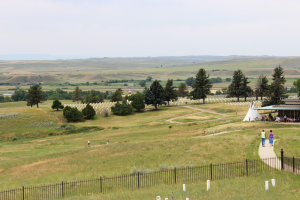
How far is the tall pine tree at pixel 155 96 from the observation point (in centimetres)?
8388

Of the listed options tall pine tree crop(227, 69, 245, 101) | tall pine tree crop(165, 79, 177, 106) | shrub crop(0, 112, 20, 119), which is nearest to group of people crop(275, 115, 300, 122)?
tall pine tree crop(165, 79, 177, 106)

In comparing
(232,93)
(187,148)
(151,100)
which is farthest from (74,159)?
(232,93)

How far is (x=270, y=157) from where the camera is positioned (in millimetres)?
22625

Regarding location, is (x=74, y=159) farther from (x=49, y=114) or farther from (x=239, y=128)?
(x=49, y=114)

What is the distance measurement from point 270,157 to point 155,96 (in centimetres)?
6294

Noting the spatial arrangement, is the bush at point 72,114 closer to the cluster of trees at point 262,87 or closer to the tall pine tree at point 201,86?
the tall pine tree at point 201,86

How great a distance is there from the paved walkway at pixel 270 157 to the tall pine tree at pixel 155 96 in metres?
57.4

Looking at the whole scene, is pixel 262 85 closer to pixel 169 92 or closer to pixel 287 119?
pixel 169 92

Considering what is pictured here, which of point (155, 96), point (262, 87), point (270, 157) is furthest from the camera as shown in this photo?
point (262, 87)

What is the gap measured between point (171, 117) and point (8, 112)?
38.6 m

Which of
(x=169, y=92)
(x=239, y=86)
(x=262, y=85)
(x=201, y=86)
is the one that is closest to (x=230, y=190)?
(x=169, y=92)

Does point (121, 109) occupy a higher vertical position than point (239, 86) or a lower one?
lower

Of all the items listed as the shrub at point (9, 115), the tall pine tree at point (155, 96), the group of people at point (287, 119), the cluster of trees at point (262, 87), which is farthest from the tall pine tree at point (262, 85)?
the shrub at point (9, 115)

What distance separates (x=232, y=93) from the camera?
3711 inches
